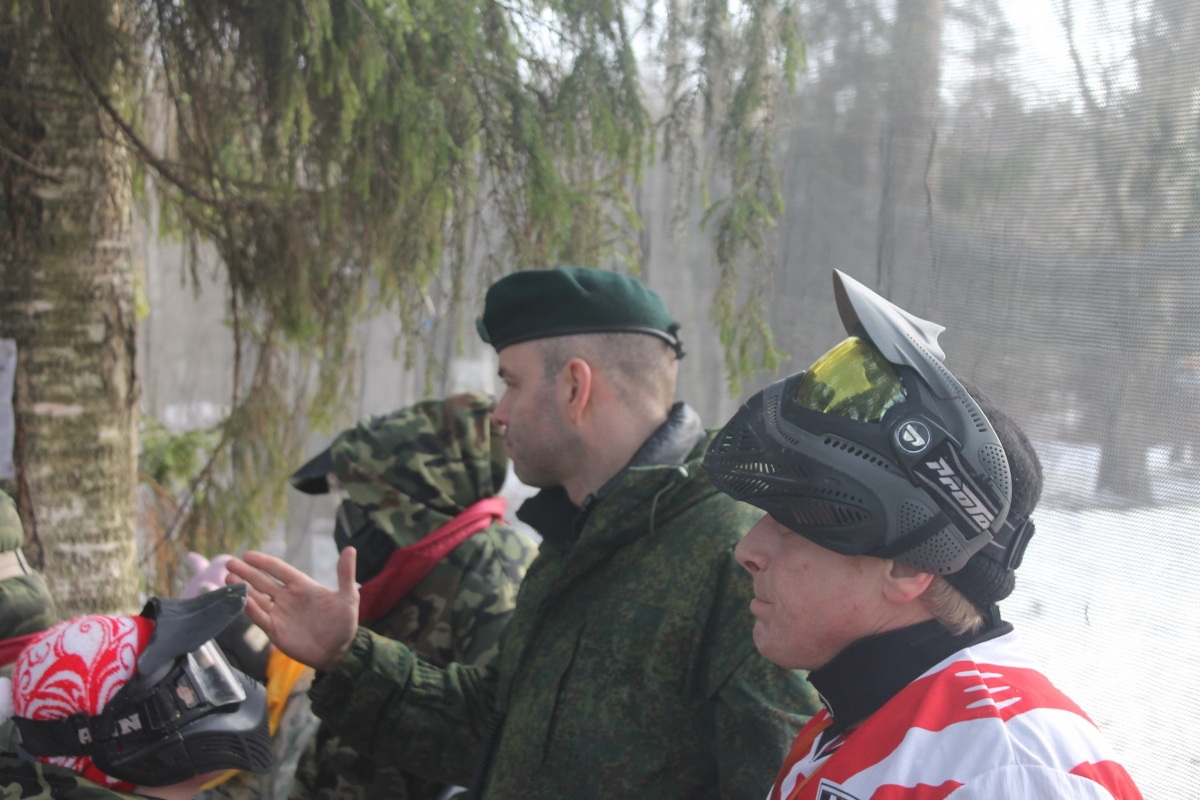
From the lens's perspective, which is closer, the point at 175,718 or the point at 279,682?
the point at 175,718

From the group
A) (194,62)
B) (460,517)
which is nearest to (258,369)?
(194,62)

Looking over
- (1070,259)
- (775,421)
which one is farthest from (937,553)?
(1070,259)

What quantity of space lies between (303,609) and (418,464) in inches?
31.1

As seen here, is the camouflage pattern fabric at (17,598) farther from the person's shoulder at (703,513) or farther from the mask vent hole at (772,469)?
the mask vent hole at (772,469)

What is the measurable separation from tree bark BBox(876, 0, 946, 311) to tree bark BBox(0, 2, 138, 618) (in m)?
2.57

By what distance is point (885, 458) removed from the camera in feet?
3.81

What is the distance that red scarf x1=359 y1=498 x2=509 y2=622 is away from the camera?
2.75 meters

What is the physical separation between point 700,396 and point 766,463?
240cm

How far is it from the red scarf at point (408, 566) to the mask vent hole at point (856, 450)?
1.79 m

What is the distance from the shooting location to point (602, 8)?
116 inches

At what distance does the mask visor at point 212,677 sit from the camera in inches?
77.1

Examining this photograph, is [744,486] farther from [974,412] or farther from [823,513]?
[974,412]

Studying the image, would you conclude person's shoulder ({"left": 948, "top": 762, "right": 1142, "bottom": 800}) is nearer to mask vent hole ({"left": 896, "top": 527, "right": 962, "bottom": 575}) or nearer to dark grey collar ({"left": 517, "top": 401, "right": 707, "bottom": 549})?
mask vent hole ({"left": 896, "top": 527, "right": 962, "bottom": 575})

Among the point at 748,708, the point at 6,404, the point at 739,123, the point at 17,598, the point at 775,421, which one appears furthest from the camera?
the point at 6,404
